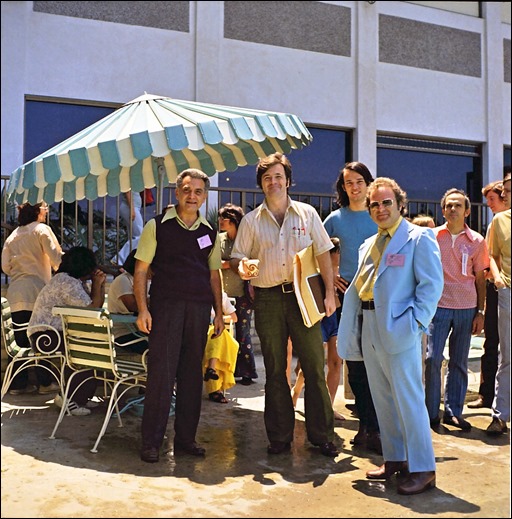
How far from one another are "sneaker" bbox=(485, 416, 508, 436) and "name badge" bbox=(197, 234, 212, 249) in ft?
8.15

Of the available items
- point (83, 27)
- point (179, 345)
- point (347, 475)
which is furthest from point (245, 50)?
point (347, 475)

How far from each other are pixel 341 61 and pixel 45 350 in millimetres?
7790

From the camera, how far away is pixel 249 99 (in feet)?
34.1

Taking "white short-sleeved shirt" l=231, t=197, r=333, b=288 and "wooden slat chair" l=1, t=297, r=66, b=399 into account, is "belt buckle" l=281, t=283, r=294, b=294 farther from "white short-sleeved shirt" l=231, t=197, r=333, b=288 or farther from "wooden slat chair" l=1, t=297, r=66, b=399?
"wooden slat chair" l=1, t=297, r=66, b=399

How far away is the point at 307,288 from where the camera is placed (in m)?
4.21

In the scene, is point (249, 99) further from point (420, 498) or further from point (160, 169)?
point (420, 498)

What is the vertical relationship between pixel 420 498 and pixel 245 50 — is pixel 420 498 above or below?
below

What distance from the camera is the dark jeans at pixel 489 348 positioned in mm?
5699

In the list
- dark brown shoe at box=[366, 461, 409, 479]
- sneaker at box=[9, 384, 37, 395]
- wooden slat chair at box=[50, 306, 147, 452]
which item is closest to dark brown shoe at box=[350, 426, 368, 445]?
dark brown shoe at box=[366, 461, 409, 479]

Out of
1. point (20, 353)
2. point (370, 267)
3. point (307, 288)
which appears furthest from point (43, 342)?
point (370, 267)

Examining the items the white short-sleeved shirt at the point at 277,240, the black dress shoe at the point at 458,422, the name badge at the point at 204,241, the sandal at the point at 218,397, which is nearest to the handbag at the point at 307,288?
the white short-sleeved shirt at the point at 277,240

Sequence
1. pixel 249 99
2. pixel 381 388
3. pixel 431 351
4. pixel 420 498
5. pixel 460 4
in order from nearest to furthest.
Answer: pixel 420 498 → pixel 381 388 → pixel 431 351 → pixel 249 99 → pixel 460 4

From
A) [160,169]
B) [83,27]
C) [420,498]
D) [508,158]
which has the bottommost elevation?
[420,498]

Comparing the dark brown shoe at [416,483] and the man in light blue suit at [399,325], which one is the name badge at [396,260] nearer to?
the man in light blue suit at [399,325]
